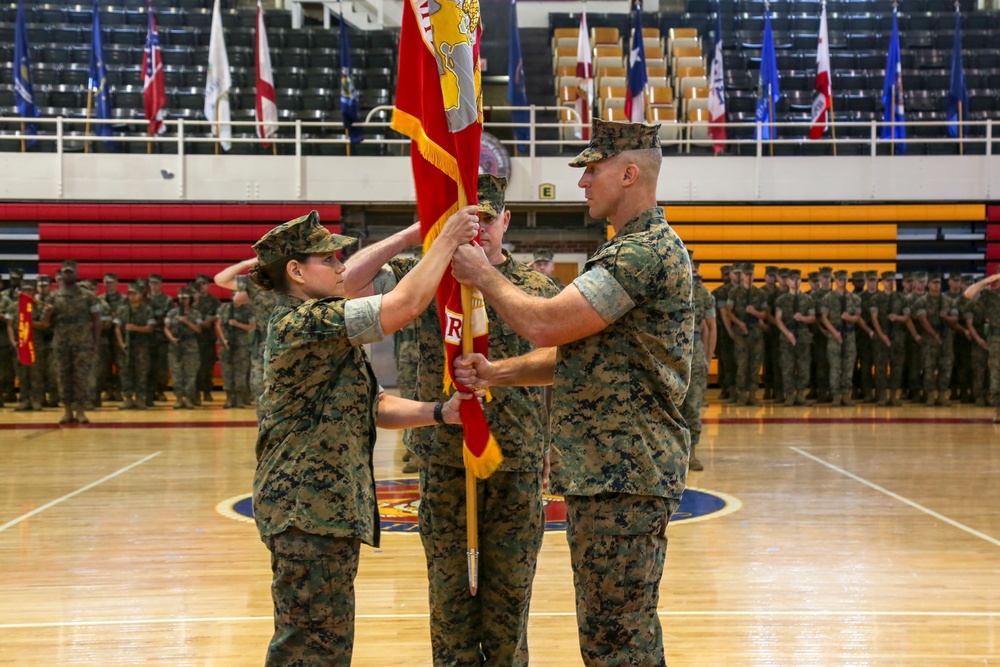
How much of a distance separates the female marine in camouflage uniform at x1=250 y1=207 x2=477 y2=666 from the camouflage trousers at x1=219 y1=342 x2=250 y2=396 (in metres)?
11.1

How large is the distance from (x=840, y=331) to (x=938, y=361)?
1.42 metres

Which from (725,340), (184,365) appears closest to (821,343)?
(725,340)

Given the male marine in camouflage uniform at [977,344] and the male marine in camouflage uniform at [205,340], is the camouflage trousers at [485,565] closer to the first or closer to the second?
the male marine in camouflage uniform at [205,340]

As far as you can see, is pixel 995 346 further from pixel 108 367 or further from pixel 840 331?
pixel 108 367

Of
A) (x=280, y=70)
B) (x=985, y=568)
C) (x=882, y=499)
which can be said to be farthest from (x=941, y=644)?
(x=280, y=70)

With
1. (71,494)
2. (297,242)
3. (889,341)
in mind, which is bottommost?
(71,494)

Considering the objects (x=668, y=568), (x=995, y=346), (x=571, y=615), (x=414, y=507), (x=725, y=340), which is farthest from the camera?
(x=725, y=340)

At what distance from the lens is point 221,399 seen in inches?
614

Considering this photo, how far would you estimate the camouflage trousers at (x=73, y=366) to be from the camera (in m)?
12.2

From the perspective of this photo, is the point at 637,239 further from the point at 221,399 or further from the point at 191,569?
the point at 221,399

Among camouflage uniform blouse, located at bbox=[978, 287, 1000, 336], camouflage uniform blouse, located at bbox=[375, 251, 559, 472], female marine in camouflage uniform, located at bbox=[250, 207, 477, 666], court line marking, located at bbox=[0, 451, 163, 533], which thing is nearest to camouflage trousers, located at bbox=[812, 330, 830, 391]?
camouflage uniform blouse, located at bbox=[978, 287, 1000, 336]

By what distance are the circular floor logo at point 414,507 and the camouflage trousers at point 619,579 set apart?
3.38m

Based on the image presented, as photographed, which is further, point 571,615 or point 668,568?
point 668,568

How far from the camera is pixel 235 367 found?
1395cm
